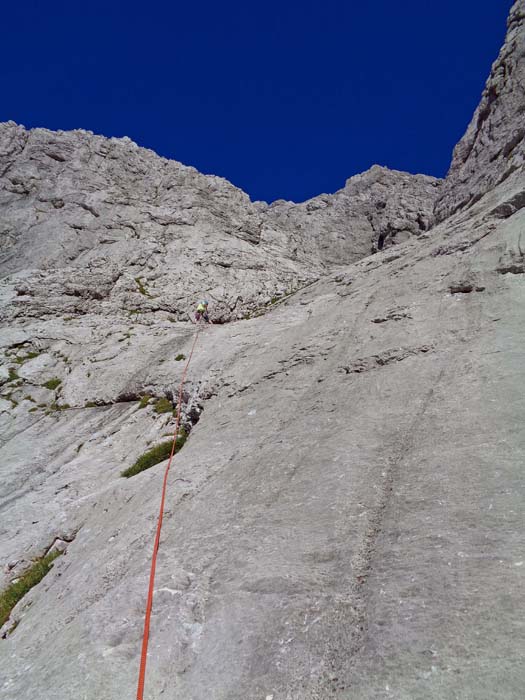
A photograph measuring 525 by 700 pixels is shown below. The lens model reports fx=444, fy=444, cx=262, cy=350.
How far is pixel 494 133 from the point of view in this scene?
30781 millimetres

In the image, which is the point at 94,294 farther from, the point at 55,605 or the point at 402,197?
the point at 402,197

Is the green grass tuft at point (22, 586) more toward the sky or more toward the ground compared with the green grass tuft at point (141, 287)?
more toward the ground

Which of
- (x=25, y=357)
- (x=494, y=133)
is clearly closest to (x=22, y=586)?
(x=25, y=357)

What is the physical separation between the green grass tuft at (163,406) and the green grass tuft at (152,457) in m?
3.55

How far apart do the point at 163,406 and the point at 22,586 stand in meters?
9.60

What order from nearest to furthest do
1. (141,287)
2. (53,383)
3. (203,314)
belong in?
1. (53,383)
2. (203,314)
3. (141,287)

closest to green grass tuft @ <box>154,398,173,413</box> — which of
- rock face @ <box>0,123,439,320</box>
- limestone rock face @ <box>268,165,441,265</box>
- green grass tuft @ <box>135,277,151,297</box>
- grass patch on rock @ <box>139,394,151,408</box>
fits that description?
grass patch on rock @ <box>139,394,151,408</box>

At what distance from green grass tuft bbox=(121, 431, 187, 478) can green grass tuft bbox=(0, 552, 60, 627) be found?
359 centimetres

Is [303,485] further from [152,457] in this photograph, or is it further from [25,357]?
[25,357]

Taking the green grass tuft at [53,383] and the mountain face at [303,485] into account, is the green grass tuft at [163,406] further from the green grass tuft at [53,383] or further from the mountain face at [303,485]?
the green grass tuft at [53,383]

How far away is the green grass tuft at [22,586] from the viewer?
12.2 meters

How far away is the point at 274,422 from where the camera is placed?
13.8m

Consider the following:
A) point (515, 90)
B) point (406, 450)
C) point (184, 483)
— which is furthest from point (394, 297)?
point (515, 90)

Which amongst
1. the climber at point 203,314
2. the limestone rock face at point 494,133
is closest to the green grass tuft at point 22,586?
the climber at point 203,314
